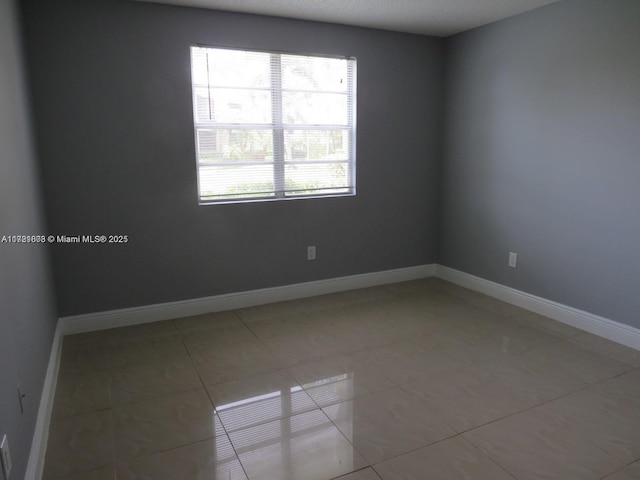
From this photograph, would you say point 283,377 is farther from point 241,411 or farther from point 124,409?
Answer: point 124,409

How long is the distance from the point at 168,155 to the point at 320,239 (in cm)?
143

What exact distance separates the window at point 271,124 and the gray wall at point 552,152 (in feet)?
3.53

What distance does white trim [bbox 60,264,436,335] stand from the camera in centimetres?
328

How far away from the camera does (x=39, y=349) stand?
2242 mm

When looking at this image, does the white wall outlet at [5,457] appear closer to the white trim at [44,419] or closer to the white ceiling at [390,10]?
the white trim at [44,419]

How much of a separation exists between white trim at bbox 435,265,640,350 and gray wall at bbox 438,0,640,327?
2.1 inches

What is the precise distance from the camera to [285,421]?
2201mm

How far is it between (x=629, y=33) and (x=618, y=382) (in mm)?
2075

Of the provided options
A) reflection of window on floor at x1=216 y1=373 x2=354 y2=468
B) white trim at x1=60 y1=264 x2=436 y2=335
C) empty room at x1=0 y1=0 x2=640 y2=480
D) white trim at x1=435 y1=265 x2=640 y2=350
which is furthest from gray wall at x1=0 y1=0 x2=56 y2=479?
white trim at x1=435 y1=265 x2=640 y2=350

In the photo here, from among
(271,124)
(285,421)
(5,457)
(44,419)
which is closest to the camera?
(5,457)

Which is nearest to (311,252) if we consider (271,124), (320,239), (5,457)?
(320,239)

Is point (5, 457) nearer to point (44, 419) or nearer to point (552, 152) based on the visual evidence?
point (44, 419)

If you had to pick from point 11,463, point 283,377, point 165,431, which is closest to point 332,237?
point 283,377

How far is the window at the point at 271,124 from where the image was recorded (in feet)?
11.3
